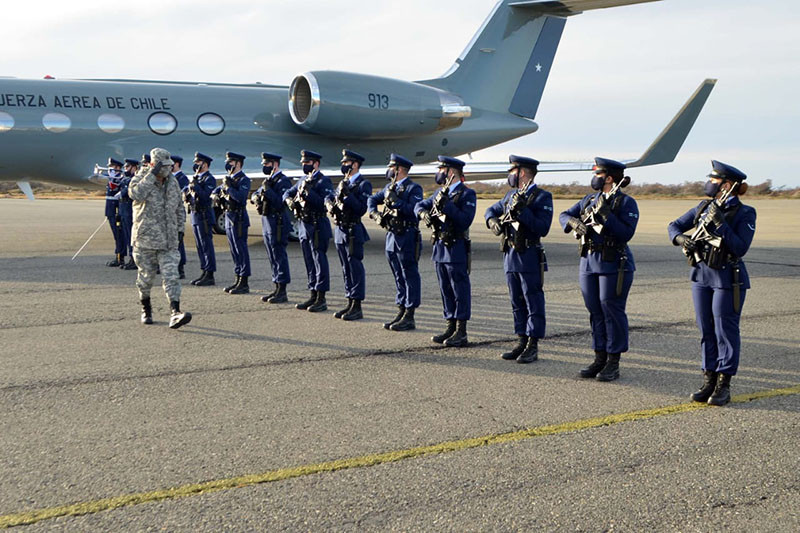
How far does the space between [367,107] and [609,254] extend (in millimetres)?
11462

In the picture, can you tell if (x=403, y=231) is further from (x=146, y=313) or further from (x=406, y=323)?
(x=146, y=313)

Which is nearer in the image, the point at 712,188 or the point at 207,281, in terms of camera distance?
the point at 712,188

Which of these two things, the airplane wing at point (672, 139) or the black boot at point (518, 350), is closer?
the black boot at point (518, 350)

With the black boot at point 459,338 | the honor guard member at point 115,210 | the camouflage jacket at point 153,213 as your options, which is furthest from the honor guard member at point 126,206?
the black boot at point 459,338

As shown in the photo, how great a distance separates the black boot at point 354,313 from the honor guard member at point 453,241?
130cm

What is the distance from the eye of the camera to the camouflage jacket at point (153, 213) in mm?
7551

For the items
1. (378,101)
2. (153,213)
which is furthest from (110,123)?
(153,213)

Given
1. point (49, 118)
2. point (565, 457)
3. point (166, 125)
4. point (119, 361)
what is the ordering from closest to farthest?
point (565, 457) < point (119, 361) < point (49, 118) < point (166, 125)

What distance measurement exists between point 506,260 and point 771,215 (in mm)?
27223

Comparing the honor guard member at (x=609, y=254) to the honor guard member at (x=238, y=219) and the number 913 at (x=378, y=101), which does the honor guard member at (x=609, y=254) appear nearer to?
the honor guard member at (x=238, y=219)

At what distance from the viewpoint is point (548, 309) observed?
8.92 m

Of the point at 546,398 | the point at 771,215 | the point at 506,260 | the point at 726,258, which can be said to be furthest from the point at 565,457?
the point at 771,215

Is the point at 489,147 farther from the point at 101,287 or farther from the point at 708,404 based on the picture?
the point at 708,404

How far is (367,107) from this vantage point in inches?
647
